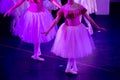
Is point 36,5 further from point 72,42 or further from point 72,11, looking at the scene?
point 72,42

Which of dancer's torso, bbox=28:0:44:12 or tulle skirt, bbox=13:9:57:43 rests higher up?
dancer's torso, bbox=28:0:44:12

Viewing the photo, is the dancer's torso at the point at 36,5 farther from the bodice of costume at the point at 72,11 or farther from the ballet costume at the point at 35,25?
the bodice of costume at the point at 72,11

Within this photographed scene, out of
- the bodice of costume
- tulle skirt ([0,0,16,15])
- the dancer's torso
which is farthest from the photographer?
tulle skirt ([0,0,16,15])

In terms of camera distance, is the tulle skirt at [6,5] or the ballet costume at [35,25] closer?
the ballet costume at [35,25]

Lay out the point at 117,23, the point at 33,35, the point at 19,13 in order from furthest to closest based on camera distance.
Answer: the point at 117,23, the point at 19,13, the point at 33,35

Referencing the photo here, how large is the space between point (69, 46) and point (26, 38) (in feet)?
2.85

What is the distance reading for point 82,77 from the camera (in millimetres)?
4344

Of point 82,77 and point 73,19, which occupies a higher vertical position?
point 73,19

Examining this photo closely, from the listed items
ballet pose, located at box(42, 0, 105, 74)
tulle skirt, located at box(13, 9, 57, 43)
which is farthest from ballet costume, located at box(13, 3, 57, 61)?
ballet pose, located at box(42, 0, 105, 74)

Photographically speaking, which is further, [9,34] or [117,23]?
[117,23]

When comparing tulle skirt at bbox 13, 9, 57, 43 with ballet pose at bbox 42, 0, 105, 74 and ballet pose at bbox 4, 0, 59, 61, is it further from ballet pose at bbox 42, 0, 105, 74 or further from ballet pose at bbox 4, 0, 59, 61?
ballet pose at bbox 42, 0, 105, 74

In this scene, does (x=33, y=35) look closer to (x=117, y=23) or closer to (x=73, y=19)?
(x=73, y=19)

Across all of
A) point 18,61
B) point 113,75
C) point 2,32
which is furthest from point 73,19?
point 2,32

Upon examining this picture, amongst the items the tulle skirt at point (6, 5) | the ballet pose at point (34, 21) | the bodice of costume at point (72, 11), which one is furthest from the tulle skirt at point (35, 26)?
the tulle skirt at point (6, 5)
